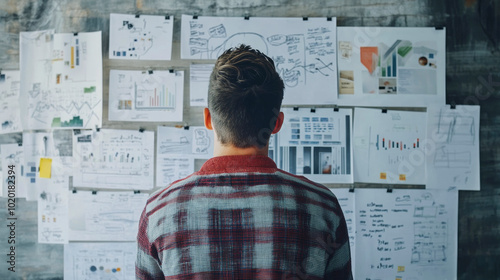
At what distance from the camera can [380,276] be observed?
1.78 metres

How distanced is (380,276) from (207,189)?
51.5 inches

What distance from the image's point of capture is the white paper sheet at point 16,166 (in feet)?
6.08

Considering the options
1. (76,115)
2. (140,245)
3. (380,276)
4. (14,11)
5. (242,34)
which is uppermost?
(14,11)

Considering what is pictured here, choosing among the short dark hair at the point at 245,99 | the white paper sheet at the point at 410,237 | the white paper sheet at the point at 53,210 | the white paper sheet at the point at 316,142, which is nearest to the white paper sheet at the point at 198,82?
the white paper sheet at the point at 316,142

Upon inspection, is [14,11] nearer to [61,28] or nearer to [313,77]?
[61,28]

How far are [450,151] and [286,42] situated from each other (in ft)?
2.96

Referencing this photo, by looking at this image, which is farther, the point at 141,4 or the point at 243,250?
the point at 141,4

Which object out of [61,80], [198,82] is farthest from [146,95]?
[61,80]

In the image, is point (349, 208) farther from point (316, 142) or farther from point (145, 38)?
point (145, 38)

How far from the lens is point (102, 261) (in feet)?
5.93

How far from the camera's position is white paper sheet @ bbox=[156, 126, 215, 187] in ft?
5.88

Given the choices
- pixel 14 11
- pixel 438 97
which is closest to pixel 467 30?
pixel 438 97

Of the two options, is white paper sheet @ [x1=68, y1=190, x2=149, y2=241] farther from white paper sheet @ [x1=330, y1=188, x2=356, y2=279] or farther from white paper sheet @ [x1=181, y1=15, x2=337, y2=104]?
white paper sheet @ [x1=330, y1=188, x2=356, y2=279]

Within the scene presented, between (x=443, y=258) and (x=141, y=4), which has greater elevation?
(x=141, y=4)
